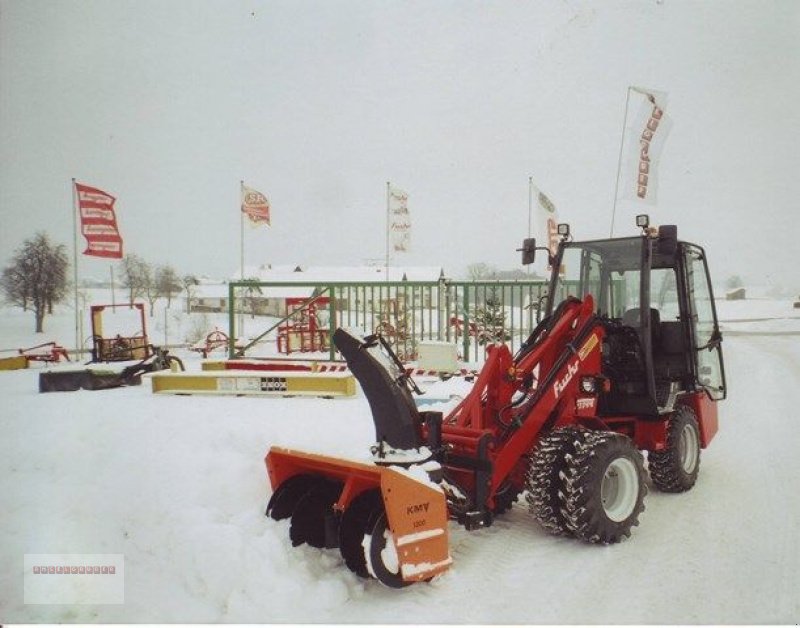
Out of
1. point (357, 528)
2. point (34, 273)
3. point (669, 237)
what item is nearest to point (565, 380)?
point (669, 237)

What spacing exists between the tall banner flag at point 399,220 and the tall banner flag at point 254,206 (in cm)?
365

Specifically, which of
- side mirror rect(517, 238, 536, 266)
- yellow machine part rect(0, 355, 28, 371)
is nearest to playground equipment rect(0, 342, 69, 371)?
yellow machine part rect(0, 355, 28, 371)

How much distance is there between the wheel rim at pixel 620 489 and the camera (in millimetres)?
3719

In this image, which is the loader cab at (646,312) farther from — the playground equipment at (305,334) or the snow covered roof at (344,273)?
the snow covered roof at (344,273)

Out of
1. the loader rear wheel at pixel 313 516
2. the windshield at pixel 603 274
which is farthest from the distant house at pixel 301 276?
the loader rear wheel at pixel 313 516

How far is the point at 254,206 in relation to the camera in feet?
55.5

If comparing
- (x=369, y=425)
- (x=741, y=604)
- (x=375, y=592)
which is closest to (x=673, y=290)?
(x=741, y=604)

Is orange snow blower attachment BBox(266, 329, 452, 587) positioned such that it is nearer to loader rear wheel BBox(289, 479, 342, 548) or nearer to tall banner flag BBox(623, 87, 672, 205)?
loader rear wheel BBox(289, 479, 342, 548)

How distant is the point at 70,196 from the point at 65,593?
150 inches

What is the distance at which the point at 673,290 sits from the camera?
480 centimetres

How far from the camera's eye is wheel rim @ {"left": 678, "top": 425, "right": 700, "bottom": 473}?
4691mm

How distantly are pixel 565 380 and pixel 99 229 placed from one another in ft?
33.7

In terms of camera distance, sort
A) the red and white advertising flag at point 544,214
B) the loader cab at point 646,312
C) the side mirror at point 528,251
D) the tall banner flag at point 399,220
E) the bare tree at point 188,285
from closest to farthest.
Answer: the loader cab at point 646,312, the side mirror at point 528,251, the red and white advertising flag at point 544,214, the tall banner flag at point 399,220, the bare tree at point 188,285

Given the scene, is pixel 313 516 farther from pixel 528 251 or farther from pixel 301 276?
pixel 301 276
